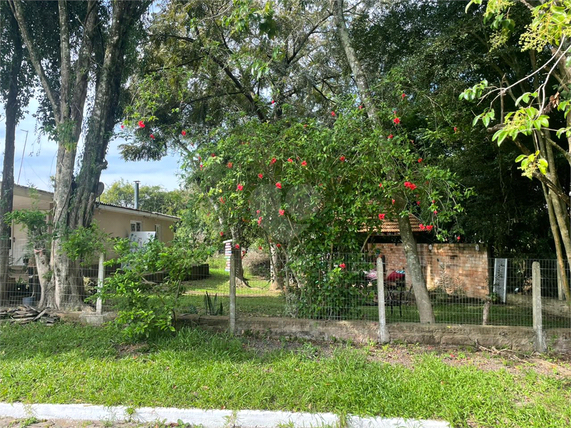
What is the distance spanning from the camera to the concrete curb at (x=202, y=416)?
3.57m

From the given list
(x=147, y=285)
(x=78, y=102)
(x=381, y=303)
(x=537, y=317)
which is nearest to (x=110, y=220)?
(x=78, y=102)

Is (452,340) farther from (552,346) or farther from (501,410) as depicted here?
(501,410)

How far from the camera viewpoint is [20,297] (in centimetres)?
782

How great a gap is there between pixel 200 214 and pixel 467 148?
6.81m

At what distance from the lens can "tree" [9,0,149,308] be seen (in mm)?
7250

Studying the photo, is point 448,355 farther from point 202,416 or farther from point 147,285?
point 147,285

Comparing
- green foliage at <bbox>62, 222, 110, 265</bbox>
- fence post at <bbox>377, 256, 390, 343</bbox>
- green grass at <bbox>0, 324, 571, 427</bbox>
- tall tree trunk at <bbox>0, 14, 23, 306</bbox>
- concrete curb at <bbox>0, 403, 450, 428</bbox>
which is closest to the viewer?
concrete curb at <bbox>0, 403, 450, 428</bbox>

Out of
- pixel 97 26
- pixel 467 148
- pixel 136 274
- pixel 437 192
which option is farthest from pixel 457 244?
pixel 97 26

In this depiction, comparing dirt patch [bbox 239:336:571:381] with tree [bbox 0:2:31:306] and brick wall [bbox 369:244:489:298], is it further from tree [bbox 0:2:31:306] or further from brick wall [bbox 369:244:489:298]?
tree [bbox 0:2:31:306]

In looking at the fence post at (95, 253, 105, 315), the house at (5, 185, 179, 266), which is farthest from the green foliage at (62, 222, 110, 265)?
the house at (5, 185, 179, 266)

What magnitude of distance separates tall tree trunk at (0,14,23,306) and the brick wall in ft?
24.3

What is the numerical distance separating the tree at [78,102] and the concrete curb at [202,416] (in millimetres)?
3596

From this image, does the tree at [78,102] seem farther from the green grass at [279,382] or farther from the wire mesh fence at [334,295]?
the green grass at [279,382]

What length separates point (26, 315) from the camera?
688cm
